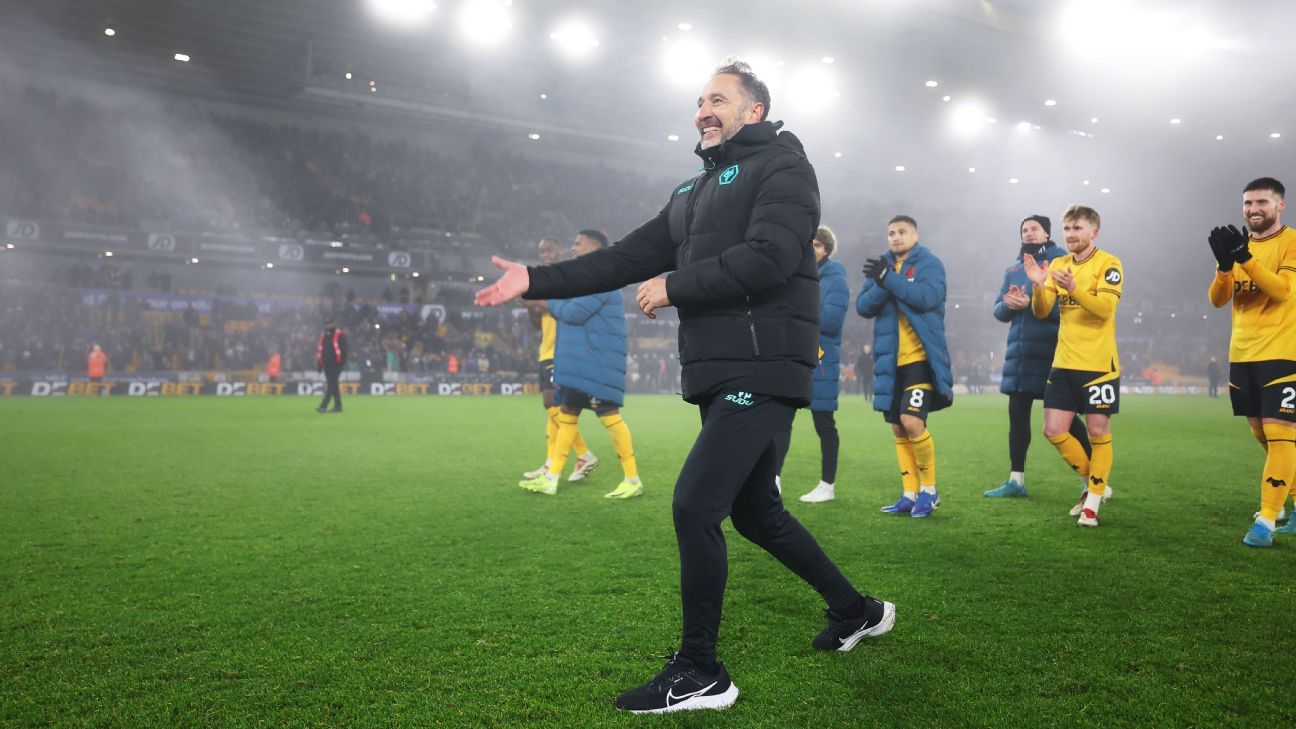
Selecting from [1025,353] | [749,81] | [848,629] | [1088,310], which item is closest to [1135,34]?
[1025,353]

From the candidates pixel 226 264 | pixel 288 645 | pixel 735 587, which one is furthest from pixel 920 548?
pixel 226 264

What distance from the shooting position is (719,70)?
107 inches

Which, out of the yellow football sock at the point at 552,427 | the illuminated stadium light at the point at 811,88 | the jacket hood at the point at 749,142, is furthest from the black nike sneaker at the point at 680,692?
the illuminated stadium light at the point at 811,88

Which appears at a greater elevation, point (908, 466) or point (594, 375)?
point (594, 375)

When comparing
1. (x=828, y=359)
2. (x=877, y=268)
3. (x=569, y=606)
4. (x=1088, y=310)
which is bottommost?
(x=569, y=606)

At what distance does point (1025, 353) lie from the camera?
20.5 feet

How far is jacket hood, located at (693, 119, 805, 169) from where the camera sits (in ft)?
8.48

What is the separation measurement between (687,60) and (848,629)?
2368 cm

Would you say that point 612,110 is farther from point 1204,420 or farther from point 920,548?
point 920,548

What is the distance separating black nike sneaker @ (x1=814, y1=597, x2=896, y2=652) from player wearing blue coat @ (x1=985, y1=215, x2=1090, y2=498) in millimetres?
3712

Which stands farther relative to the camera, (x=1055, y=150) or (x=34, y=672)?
(x=1055, y=150)

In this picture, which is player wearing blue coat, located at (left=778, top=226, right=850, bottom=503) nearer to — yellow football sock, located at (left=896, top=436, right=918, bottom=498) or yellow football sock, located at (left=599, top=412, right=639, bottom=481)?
yellow football sock, located at (left=896, top=436, right=918, bottom=498)

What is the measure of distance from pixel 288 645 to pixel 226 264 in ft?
95.5

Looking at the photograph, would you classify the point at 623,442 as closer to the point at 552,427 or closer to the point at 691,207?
the point at 552,427
